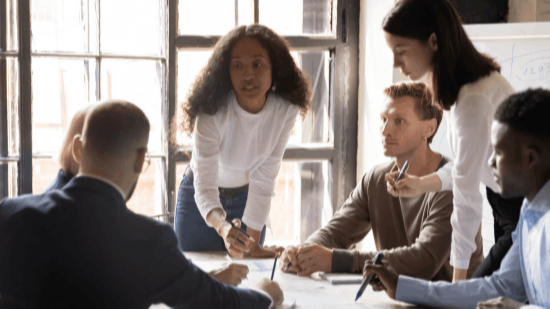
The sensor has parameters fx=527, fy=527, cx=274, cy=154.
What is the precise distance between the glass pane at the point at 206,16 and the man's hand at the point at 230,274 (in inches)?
57.4

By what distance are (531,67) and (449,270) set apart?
0.95m

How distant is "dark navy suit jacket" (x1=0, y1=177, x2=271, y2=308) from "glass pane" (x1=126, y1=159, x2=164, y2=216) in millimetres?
1592

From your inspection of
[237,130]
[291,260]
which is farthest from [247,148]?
[291,260]

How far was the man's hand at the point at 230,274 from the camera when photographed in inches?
52.2

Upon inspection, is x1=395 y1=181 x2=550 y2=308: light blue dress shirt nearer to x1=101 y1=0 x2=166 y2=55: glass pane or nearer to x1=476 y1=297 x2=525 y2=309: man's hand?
x1=476 y1=297 x2=525 y2=309: man's hand

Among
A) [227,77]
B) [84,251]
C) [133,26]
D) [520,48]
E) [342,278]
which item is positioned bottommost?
[342,278]

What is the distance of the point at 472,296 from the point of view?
124cm

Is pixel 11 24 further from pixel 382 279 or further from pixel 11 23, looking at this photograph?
pixel 382 279

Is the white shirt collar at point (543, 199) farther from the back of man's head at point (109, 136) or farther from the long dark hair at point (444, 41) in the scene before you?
the back of man's head at point (109, 136)

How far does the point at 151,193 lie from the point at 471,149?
1.62 meters

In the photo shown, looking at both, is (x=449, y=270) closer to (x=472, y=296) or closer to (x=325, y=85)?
(x=472, y=296)

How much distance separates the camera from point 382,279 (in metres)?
1.30

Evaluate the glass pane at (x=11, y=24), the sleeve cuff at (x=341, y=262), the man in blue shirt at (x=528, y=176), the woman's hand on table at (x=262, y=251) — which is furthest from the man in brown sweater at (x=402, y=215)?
the glass pane at (x=11, y=24)

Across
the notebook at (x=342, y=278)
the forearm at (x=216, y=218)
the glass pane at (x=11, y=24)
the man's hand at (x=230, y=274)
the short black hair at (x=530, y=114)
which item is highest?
the glass pane at (x=11, y=24)
